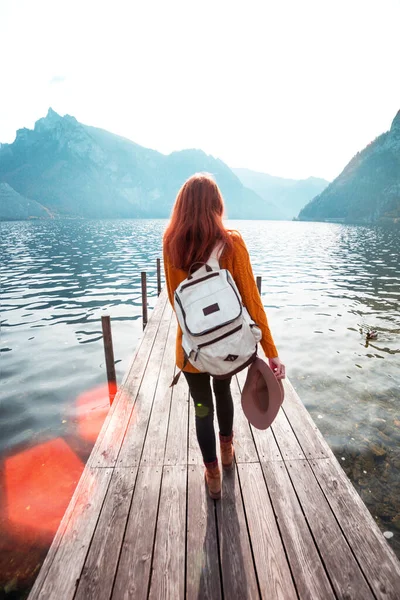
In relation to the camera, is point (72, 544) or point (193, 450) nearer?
point (72, 544)

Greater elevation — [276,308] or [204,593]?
[204,593]

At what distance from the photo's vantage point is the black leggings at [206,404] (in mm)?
2379

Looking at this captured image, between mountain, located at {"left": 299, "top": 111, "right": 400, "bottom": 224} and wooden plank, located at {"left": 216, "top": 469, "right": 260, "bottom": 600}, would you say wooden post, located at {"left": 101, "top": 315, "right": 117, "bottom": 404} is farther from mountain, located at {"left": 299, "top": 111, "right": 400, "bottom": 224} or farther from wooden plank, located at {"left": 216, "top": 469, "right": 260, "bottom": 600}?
mountain, located at {"left": 299, "top": 111, "right": 400, "bottom": 224}

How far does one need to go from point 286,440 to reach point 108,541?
213 cm

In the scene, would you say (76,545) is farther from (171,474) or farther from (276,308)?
(276,308)

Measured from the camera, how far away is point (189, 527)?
2.51m

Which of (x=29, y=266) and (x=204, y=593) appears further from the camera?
(x=29, y=266)

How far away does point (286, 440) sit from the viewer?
3576 mm

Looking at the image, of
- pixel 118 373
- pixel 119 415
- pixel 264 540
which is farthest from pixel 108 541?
pixel 118 373

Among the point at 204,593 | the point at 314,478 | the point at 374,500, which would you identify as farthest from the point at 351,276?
the point at 204,593

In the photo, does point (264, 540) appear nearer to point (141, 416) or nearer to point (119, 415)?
point (141, 416)

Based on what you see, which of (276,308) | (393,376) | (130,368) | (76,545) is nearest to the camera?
(76,545)

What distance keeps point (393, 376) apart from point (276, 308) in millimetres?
6555

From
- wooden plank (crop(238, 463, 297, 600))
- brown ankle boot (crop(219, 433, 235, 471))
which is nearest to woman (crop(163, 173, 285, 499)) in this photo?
brown ankle boot (crop(219, 433, 235, 471))
